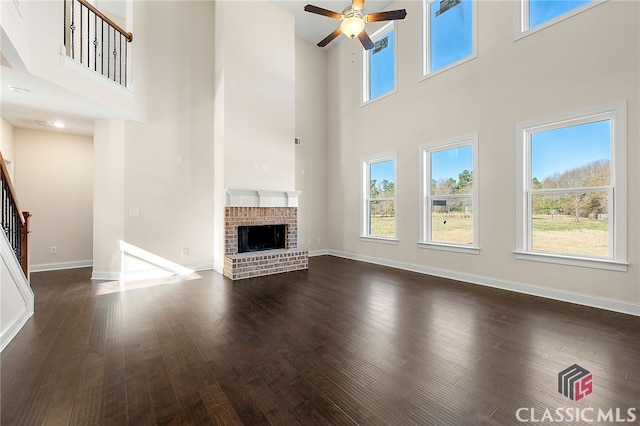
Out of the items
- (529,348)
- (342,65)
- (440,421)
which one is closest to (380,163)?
(342,65)

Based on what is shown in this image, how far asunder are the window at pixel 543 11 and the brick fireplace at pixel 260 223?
4505 mm

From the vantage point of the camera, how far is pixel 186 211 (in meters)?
5.25

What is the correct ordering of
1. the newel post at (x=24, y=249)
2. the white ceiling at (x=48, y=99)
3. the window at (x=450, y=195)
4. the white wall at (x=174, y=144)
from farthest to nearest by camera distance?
the white wall at (x=174, y=144) < the window at (x=450, y=195) < the newel post at (x=24, y=249) < the white ceiling at (x=48, y=99)

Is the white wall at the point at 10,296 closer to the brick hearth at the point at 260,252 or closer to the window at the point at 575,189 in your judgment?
the brick hearth at the point at 260,252

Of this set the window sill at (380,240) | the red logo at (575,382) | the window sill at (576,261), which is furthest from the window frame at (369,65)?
the red logo at (575,382)

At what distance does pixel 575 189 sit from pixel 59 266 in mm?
8673

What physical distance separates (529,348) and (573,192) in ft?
7.72

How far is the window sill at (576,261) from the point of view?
313 centimetres

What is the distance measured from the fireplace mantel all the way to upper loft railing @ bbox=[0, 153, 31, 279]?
2670 mm

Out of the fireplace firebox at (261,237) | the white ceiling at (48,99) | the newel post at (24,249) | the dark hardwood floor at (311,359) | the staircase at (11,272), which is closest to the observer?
the dark hardwood floor at (311,359)

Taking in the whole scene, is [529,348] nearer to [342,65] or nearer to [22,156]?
[342,65]

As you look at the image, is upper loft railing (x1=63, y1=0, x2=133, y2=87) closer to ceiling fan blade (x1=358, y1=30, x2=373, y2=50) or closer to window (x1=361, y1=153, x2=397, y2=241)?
ceiling fan blade (x1=358, y1=30, x2=373, y2=50)

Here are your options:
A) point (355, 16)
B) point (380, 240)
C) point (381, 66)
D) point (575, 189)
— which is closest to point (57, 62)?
point (355, 16)

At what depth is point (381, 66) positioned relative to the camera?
6.10m
